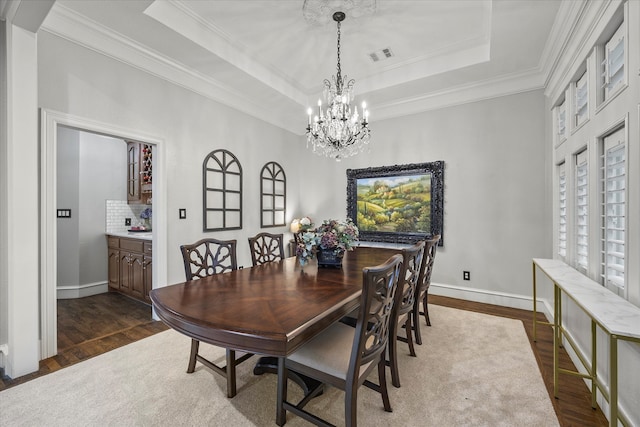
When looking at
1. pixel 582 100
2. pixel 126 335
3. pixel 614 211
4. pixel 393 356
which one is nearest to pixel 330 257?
pixel 393 356

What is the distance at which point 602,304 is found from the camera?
1.48 metres

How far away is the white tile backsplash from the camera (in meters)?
4.47

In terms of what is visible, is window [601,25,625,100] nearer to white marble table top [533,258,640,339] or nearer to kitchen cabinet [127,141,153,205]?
white marble table top [533,258,640,339]

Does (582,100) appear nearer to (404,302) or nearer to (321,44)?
(404,302)

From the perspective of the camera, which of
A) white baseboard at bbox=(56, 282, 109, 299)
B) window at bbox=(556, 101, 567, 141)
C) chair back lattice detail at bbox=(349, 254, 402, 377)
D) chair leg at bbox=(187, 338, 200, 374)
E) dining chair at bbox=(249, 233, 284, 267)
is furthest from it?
white baseboard at bbox=(56, 282, 109, 299)

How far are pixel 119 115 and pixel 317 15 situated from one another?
2159 millimetres

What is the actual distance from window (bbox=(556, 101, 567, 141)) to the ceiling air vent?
1923 millimetres

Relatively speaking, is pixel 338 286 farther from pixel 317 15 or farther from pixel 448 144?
pixel 448 144

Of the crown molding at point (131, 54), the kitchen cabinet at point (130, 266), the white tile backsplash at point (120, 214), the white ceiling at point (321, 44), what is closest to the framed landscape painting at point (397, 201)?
the white ceiling at point (321, 44)

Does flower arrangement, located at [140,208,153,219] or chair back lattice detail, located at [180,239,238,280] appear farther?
flower arrangement, located at [140,208,153,219]

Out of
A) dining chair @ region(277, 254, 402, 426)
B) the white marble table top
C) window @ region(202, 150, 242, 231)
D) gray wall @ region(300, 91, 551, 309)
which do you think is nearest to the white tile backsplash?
window @ region(202, 150, 242, 231)

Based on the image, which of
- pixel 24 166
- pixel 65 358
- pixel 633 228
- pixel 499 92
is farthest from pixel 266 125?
pixel 633 228

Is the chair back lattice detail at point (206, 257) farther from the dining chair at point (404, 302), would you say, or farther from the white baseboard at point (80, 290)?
the white baseboard at point (80, 290)

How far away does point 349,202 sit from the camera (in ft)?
15.6
